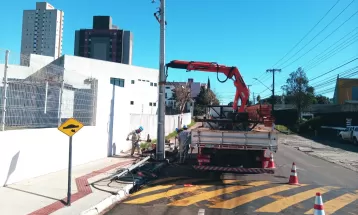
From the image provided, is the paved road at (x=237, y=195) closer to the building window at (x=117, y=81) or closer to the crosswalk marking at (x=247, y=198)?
the crosswalk marking at (x=247, y=198)

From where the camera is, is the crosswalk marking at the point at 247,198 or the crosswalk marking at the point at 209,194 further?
the crosswalk marking at the point at 209,194

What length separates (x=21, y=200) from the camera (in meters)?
7.44

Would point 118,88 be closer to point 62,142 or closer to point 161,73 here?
point 161,73

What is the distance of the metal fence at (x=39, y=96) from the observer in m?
8.78

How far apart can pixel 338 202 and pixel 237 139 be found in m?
3.32

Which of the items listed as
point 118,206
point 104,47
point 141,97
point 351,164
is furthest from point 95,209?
point 104,47

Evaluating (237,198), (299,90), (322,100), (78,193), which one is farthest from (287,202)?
(322,100)

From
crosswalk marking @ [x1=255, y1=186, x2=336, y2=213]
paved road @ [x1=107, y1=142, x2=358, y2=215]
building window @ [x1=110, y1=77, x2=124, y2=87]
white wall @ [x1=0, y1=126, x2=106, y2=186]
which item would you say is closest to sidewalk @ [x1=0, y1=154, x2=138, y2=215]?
white wall @ [x1=0, y1=126, x2=106, y2=186]

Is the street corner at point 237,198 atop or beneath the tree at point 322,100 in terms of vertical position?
beneath

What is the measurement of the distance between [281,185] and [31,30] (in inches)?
3086

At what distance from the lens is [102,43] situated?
408ft

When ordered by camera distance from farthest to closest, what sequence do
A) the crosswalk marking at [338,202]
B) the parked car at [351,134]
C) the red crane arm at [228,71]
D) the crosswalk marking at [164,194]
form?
1. the parked car at [351,134]
2. the red crane arm at [228,71]
3. the crosswalk marking at [164,194]
4. the crosswalk marking at [338,202]

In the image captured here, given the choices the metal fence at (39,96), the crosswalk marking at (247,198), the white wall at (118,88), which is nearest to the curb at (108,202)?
the crosswalk marking at (247,198)

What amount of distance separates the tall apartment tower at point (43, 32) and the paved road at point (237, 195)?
222 feet
